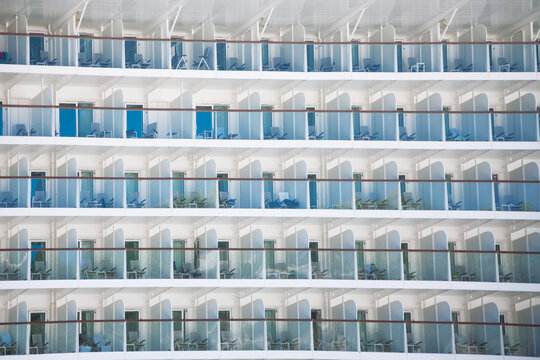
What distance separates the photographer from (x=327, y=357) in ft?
141

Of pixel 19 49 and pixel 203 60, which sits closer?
pixel 19 49

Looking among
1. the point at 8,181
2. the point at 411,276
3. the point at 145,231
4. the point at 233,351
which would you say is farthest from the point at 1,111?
the point at 411,276

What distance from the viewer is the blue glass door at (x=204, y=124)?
44844 millimetres

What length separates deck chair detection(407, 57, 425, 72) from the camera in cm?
4609

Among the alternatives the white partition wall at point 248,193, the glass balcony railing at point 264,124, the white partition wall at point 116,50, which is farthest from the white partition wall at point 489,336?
the white partition wall at point 116,50

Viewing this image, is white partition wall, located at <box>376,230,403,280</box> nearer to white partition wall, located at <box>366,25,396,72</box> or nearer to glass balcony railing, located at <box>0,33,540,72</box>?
white partition wall, located at <box>366,25,396,72</box>

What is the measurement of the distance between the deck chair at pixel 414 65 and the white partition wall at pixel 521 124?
297cm

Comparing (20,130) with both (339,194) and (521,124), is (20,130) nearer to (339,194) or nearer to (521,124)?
(339,194)

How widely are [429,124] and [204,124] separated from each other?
24.7 feet

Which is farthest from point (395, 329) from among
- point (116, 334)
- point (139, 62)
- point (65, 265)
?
point (139, 62)

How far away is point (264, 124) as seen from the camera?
45.2 metres

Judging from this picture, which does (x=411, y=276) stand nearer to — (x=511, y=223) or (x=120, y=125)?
(x=511, y=223)

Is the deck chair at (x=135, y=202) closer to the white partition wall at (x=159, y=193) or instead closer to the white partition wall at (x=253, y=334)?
the white partition wall at (x=159, y=193)

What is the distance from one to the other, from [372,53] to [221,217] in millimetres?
7511
